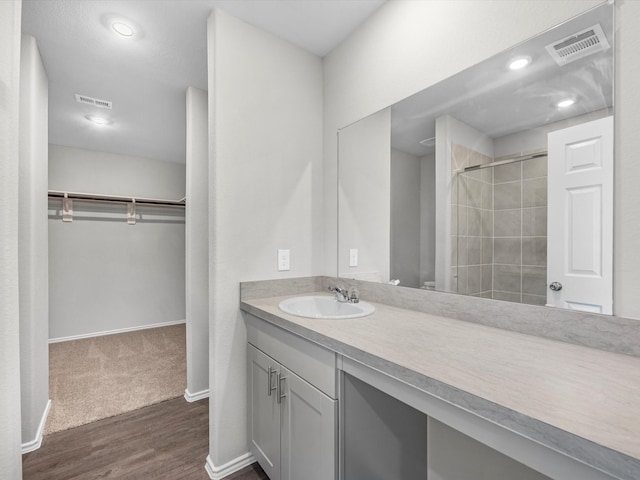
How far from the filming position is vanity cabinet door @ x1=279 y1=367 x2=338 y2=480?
3.66 feet

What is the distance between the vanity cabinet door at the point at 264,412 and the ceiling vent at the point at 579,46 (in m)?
1.64

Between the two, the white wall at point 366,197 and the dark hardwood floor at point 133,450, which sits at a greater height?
the white wall at point 366,197

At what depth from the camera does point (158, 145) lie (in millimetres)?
3916

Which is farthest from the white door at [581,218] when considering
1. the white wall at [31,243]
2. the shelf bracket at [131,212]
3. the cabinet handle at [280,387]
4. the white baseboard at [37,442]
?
the shelf bracket at [131,212]

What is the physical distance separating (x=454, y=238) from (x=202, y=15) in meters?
1.80

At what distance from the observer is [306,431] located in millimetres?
1233

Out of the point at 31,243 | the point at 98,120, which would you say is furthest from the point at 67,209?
the point at 31,243

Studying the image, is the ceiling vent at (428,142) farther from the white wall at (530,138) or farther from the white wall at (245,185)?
the white wall at (245,185)

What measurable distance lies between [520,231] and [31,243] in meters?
2.57

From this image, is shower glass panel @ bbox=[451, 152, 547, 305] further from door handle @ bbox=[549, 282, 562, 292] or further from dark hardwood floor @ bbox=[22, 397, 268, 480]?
dark hardwood floor @ bbox=[22, 397, 268, 480]

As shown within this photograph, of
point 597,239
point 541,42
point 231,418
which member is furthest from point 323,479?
point 541,42

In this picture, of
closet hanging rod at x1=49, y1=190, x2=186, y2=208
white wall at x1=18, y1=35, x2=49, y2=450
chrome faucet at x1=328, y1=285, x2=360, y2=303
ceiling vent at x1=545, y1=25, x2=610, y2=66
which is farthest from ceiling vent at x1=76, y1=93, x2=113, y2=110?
ceiling vent at x1=545, y1=25, x2=610, y2=66

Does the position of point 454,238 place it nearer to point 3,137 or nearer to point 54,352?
point 3,137

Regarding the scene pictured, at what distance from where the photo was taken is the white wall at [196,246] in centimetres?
243
